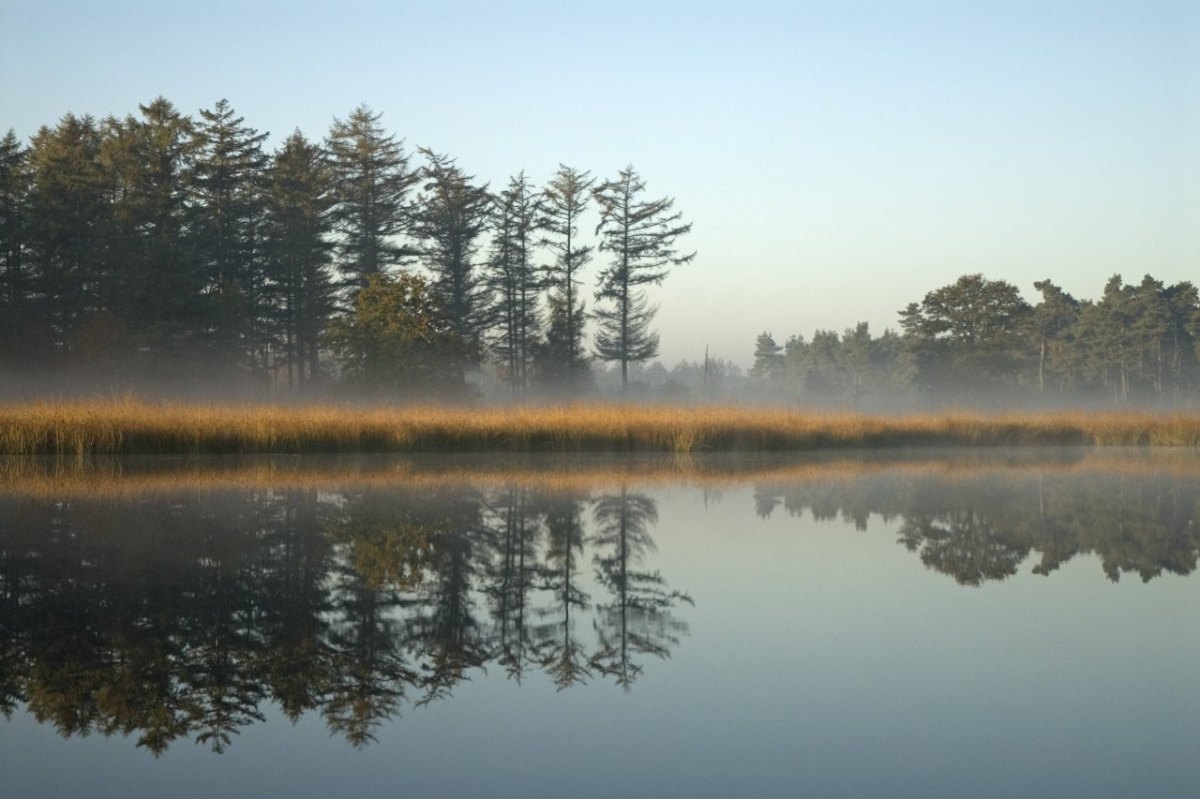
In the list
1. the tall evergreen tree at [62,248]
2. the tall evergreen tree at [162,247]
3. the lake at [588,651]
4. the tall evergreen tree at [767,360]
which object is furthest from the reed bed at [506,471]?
the tall evergreen tree at [767,360]

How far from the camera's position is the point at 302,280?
35938 mm

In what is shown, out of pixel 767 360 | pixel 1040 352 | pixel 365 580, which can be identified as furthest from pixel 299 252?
pixel 767 360

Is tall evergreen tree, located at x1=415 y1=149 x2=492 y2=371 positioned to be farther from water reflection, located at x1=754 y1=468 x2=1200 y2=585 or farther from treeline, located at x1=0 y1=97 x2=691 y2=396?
water reflection, located at x1=754 y1=468 x2=1200 y2=585

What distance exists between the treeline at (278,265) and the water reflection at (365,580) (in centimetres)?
1874

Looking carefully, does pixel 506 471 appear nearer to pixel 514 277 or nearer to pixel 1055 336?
pixel 514 277

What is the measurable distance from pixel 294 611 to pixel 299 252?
3201 centimetres

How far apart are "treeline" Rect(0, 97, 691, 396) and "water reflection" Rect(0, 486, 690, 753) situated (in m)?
20.0

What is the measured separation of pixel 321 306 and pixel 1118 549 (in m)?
32.4

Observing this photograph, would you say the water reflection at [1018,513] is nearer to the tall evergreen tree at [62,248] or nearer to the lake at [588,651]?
the lake at [588,651]

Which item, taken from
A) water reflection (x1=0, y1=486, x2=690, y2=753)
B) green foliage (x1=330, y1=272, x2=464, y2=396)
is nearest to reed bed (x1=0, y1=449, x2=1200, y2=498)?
water reflection (x1=0, y1=486, x2=690, y2=753)

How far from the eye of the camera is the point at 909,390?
6178 cm

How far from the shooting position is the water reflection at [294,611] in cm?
350

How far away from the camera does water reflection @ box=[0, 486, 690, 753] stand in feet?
11.5

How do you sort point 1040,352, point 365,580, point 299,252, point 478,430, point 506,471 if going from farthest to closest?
point 1040,352 → point 299,252 → point 478,430 → point 506,471 → point 365,580
